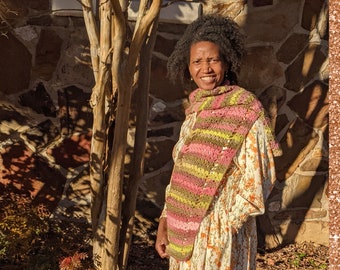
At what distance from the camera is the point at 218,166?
2.13m

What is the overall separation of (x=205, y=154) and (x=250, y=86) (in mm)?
2211

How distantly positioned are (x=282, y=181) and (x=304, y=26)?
1.19 meters

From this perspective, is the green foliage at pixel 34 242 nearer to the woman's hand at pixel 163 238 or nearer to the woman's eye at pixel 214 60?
the woman's hand at pixel 163 238

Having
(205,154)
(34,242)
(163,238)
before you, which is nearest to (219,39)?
(205,154)

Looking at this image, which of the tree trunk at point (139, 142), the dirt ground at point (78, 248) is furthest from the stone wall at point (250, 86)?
the tree trunk at point (139, 142)

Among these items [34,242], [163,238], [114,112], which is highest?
[114,112]

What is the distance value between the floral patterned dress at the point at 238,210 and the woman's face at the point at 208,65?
10.9 inches

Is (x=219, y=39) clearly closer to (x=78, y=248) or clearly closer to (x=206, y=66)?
(x=206, y=66)

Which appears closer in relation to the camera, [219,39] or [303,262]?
[219,39]

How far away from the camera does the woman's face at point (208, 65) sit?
2.25 meters

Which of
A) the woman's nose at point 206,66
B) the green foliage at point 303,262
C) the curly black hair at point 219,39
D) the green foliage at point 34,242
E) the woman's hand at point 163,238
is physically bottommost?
the green foliage at point 303,262

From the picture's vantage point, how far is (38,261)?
11.6 ft

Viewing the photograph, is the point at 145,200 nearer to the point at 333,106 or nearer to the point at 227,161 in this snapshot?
the point at 227,161

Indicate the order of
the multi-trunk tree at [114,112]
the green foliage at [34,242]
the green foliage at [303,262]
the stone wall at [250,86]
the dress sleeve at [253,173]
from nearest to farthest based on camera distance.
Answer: the dress sleeve at [253,173], the multi-trunk tree at [114,112], the green foliage at [34,242], the stone wall at [250,86], the green foliage at [303,262]
